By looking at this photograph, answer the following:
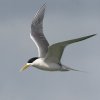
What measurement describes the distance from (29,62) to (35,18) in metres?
5.79

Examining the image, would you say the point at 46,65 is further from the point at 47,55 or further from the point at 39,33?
the point at 39,33

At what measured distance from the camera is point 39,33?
34219mm

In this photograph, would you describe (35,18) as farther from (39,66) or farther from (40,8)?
(39,66)

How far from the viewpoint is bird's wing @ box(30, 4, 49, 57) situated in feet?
102

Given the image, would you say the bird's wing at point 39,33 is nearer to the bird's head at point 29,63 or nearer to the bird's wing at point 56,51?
the bird's head at point 29,63

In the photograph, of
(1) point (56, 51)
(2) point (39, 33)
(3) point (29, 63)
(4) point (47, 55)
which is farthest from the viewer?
(2) point (39, 33)

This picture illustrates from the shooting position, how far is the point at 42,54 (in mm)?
30422

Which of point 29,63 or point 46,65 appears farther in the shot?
point 29,63

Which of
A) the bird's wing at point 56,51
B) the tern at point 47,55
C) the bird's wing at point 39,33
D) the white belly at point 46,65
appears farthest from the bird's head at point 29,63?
the bird's wing at point 56,51

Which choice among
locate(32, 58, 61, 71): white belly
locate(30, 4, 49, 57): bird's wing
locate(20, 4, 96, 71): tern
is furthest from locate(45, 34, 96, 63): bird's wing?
locate(30, 4, 49, 57): bird's wing

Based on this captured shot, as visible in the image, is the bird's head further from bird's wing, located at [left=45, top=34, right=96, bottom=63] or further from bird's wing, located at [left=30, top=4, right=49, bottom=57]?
bird's wing, located at [left=45, top=34, right=96, bottom=63]

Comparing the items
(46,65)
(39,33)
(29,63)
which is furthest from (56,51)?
(39,33)

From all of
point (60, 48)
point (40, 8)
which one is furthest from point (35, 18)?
point (60, 48)

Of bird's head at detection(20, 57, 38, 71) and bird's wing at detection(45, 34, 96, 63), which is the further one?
bird's head at detection(20, 57, 38, 71)
